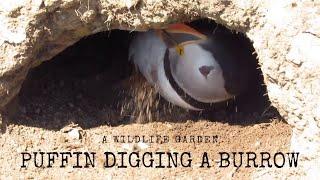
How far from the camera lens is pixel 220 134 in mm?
2711

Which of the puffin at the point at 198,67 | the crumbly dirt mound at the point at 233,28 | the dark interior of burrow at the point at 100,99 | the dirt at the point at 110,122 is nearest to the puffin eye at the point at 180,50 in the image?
the puffin at the point at 198,67

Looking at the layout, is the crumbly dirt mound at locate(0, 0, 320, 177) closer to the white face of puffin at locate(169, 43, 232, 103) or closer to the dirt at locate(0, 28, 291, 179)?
the dirt at locate(0, 28, 291, 179)

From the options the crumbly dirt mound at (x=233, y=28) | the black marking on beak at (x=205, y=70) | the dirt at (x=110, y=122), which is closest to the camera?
the crumbly dirt mound at (x=233, y=28)

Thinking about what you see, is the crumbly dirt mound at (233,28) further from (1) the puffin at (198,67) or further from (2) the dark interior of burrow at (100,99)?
(1) the puffin at (198,67)

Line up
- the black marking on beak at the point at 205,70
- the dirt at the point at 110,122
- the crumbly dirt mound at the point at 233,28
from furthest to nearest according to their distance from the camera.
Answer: the black marking on beak at the point at 205,70 < the dirt at the point at 110,122 < the crumbly dirt mound at the point at 233,28

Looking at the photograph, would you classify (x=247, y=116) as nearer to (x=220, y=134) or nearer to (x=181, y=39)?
(x=220, y=134)

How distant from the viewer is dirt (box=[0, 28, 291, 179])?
2.50m

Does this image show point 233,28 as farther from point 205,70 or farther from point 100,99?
point 100,99

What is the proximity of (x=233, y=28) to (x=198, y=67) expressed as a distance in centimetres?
50

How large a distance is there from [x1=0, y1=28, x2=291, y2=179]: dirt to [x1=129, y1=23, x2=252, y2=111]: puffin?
0.30ft

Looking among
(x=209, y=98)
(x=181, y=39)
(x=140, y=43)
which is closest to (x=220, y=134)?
(x=209, y=98)

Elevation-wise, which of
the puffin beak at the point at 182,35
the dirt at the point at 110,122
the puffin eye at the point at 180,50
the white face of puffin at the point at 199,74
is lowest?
the dirt at the point at 110,122

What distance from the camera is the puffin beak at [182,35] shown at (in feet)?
9.18

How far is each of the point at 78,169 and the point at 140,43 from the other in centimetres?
83
